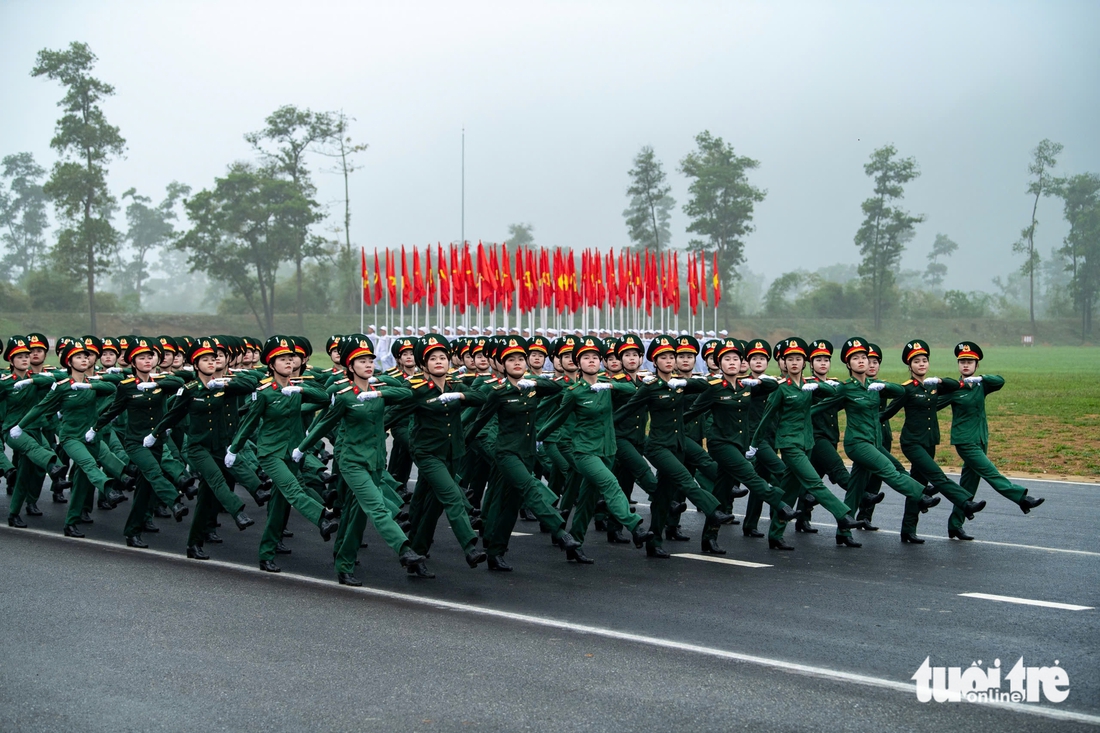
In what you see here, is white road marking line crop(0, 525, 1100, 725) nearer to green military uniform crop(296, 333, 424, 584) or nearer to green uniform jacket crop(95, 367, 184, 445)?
green military uniform crop(296, 333, 424, 584)

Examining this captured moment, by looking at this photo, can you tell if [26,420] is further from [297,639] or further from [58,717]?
A: [58,717]

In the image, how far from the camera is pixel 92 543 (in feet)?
33.3

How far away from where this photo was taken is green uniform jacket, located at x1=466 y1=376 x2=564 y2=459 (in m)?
9.15

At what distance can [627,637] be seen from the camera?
6754mm

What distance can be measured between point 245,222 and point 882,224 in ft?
125

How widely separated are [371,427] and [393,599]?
1385 mm

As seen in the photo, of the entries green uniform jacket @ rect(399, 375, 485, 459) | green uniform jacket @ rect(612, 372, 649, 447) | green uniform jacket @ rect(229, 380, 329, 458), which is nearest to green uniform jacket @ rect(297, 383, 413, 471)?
green uniform jacket @ rect(399, 375, 485, 459)

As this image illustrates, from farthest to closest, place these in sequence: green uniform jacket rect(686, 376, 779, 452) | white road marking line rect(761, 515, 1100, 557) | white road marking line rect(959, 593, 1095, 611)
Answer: green uniform jacket rect(686, 376, 779, 452)
white road marking line rect(761, 515, 1100, 557)
white road marking line rect(959, 593, 1095, 611)

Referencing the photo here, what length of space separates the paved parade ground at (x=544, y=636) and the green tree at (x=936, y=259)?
407 feet

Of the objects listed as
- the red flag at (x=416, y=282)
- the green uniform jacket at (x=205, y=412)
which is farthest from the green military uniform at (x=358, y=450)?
the red flag at (x=416, y=282)

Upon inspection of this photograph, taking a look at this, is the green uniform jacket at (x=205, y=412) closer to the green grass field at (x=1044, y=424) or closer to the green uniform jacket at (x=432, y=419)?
the green uniform jacket at (x=432, y=419)

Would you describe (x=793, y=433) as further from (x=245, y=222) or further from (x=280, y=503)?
(x=245, y=222)

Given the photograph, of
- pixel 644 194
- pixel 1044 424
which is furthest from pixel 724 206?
pixel 1044 424

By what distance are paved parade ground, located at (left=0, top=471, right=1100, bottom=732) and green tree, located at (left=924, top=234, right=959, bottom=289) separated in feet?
407
